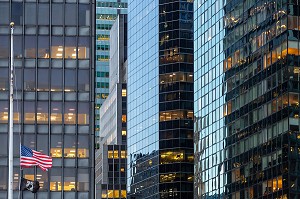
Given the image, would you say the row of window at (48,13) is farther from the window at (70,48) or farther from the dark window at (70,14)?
the window at (70,48)

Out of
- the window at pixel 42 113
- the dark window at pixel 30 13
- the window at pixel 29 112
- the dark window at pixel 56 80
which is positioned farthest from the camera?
the dark window at pixel 30 13

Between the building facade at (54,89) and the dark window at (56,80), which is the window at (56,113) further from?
the dark window at (56,80)

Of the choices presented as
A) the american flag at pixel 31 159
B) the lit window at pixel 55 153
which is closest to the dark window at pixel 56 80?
the lit window at pixel 55 153

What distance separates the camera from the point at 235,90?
149 metres

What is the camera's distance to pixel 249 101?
141625mm

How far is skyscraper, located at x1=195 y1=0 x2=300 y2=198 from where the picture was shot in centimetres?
12862

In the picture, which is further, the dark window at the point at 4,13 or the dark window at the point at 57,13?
the dark window at the point at 57,13

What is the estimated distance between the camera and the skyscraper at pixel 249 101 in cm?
12862

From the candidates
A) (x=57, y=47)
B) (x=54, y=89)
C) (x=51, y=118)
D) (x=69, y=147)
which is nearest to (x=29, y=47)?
(x=57, y=47)

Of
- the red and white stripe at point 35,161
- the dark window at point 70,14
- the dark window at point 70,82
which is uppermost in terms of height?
the dark window at point 70,14

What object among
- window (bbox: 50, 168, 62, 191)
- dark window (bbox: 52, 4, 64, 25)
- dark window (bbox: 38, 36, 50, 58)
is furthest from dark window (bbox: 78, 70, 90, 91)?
window (bbox: 50, 168, 62, 191)

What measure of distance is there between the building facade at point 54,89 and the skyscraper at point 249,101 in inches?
1223

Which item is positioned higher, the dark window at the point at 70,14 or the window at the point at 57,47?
the dark window at the point at 70,14

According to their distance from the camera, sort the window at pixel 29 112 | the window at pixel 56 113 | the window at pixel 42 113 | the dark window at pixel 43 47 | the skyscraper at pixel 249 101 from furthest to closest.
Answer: the skyscraper at pixel 249 101 < the dark window at pixel 43 47 < the window at pixel 56 113 < the window at pixel 42 113 < the window at pixel 29 112
